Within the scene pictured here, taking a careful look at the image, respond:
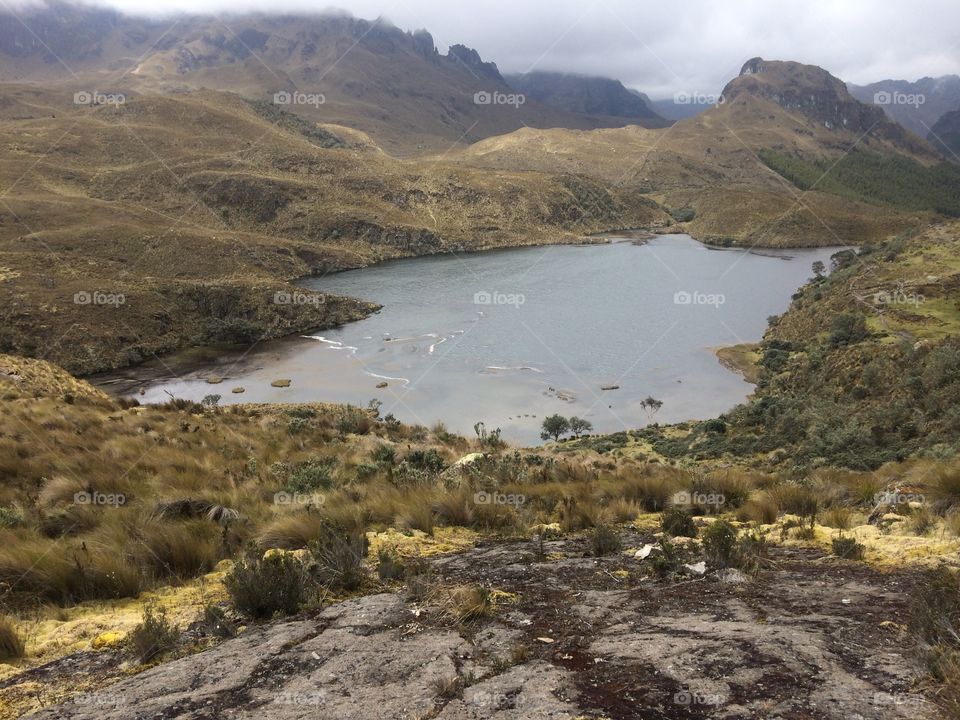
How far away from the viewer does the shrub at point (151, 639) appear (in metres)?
4.72

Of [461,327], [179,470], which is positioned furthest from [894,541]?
[461,327]

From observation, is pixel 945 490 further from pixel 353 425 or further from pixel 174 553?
pixel 353 425

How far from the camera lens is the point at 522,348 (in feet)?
173

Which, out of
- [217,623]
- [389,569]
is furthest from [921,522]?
[217,623]

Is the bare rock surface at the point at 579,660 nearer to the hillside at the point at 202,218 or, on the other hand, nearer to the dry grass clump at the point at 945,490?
the dry grass clump at the point at 945,490

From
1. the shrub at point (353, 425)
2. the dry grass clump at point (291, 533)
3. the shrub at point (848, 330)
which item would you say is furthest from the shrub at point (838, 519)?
the shrub at point (848, 330)

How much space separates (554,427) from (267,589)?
30.3 meters

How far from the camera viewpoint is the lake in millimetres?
41031

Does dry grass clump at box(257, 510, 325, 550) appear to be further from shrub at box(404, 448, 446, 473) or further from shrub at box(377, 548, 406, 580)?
shrub at box(404, 448, 446, 473)

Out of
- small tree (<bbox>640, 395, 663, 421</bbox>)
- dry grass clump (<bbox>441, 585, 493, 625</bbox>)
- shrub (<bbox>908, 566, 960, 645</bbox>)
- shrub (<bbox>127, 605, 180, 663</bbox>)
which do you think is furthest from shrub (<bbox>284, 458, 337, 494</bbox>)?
small tree (<bbox>640, 395, 663, 421</bbox>)

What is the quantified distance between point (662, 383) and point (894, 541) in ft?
129

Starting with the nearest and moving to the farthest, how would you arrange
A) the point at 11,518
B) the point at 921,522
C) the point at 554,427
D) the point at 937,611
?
1. the point at 937,611
2. the point at 921,522
3. the point at 11,518
4. the point at 554,427

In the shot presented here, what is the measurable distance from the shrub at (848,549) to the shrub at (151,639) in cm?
607

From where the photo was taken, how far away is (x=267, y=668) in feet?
14.3
